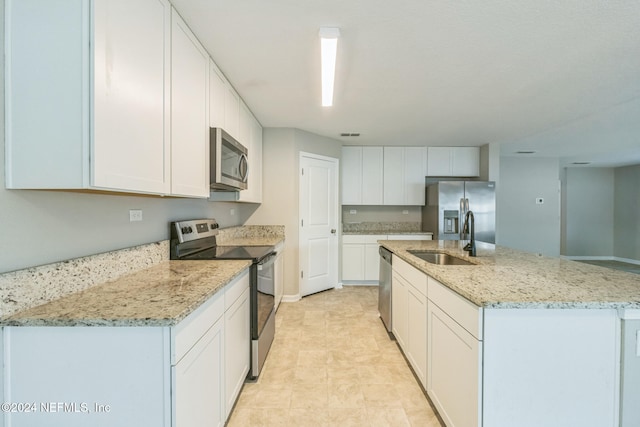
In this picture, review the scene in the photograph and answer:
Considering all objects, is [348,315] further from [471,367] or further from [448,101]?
[448,101]

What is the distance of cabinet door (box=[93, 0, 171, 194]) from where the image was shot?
99 centimetres

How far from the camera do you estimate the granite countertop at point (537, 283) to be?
1.18m

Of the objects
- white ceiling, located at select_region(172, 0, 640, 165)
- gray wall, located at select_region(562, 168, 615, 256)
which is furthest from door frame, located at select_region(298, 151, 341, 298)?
gray wall, located at select_region(562, 168, 615, 256)

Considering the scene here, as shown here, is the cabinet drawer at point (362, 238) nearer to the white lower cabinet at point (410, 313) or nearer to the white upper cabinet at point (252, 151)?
the white upper cabinet at point (252, 151)

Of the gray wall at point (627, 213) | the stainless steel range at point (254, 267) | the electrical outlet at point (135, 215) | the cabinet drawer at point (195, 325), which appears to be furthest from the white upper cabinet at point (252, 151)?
the gray wall at point (627, 213)

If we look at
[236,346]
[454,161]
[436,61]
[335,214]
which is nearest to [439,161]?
[454,161]

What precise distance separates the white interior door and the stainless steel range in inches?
61.9

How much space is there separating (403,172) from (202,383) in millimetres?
4427

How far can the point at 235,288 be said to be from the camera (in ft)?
5.70

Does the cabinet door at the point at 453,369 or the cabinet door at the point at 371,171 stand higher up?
the cabinet door at the point at 371,171

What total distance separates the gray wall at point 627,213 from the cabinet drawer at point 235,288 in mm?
9019

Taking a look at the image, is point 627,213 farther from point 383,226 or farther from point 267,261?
point 267,261

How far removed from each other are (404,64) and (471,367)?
2.02 meters

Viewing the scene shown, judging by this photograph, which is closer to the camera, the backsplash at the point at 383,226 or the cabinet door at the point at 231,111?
the cabinet door at the point at 231,111
